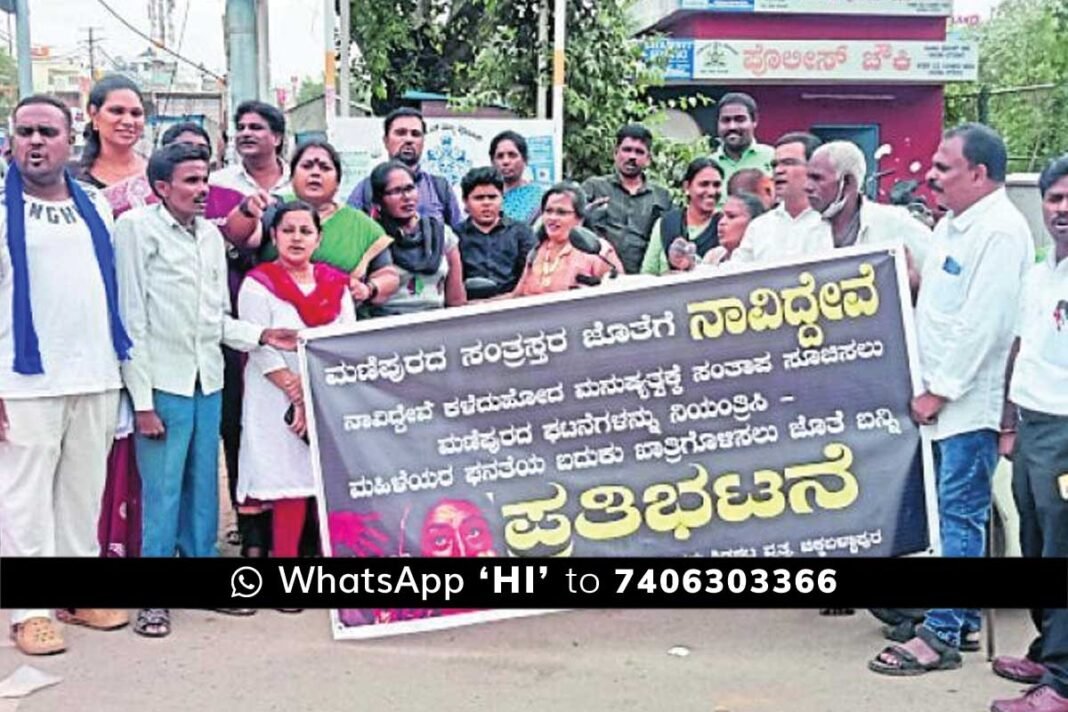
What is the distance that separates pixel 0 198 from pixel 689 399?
2.38 m

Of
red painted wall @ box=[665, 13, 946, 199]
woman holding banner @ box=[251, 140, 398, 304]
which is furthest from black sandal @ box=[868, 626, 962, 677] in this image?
red painted wall @ box=[665, 13, 946, 199]

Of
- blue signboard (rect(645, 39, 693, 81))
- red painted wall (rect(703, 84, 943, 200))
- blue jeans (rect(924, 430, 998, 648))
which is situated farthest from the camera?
red painted wall (rect(703, 84, 943, 200))

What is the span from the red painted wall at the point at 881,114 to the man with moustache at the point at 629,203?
14.5 m

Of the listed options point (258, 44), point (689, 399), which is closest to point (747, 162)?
point (689, 399)

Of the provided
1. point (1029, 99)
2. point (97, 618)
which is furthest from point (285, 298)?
point (1029, 99)

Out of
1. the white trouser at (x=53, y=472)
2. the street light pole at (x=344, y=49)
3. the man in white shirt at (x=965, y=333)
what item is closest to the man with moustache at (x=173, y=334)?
the white trouser at (x=53, y=472)

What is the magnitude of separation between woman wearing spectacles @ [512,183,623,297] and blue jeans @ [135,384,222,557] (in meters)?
1.29

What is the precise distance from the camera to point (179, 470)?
4.57m

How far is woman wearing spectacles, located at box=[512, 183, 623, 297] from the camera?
16.0ft

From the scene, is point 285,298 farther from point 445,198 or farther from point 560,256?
point 445,198

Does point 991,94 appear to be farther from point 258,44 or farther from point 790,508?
point 790,508

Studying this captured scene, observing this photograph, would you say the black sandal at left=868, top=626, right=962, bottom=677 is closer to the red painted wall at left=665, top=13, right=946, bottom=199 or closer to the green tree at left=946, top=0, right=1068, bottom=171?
the red painted wall at left=665, top=13, right=946, bottom=199

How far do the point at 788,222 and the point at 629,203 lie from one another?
136cm

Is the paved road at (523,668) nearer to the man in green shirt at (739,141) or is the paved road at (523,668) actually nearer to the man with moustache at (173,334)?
the man with moustache at (173,334)
